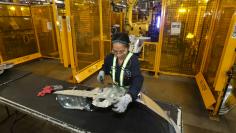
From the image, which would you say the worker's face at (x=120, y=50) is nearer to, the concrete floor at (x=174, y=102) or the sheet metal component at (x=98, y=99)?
the sheet metal component at (x=98, y=99)

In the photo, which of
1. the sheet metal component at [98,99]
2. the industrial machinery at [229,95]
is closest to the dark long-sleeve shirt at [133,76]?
the sheet metal component at [98,99]

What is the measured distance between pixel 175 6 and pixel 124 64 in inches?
114

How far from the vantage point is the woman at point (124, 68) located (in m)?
1.45

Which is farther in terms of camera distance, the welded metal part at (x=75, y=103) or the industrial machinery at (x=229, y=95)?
the industrial machinery at (x=229, y=95)

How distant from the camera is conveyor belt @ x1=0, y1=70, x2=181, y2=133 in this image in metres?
1.27

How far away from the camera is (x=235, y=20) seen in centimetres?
207

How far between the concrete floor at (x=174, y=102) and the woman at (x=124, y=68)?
1.34m

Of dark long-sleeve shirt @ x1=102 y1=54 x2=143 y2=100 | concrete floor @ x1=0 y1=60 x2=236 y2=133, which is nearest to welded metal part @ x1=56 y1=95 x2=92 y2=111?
dark long-sleeve shirt @ x1=102 y1=54 x2=143 y2=100

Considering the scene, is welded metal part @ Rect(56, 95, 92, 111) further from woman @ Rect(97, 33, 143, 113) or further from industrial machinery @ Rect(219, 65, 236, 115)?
industrial machinery @ Rect(219, 65, 236, 115)

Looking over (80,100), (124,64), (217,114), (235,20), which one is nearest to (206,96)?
(217,114)

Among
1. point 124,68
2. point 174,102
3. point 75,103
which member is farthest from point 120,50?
point 174,102

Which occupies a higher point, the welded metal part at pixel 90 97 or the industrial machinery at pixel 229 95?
the welded metal part at pixel 90 97

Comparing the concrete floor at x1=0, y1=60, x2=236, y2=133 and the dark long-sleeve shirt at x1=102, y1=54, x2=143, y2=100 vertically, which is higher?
the dark long-sleeve shirt at x1=102, y1=54, x2=143, y2=100

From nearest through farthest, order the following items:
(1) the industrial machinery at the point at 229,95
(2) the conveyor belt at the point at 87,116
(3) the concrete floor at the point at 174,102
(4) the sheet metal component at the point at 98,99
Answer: (2) the conveyor belt at the point at 87,116 < (4) the sheet metal component at the point at 98,99 < (1) the industrial machinery at the point at 229,95 < (3) the concrete floor at the point at 174,102
